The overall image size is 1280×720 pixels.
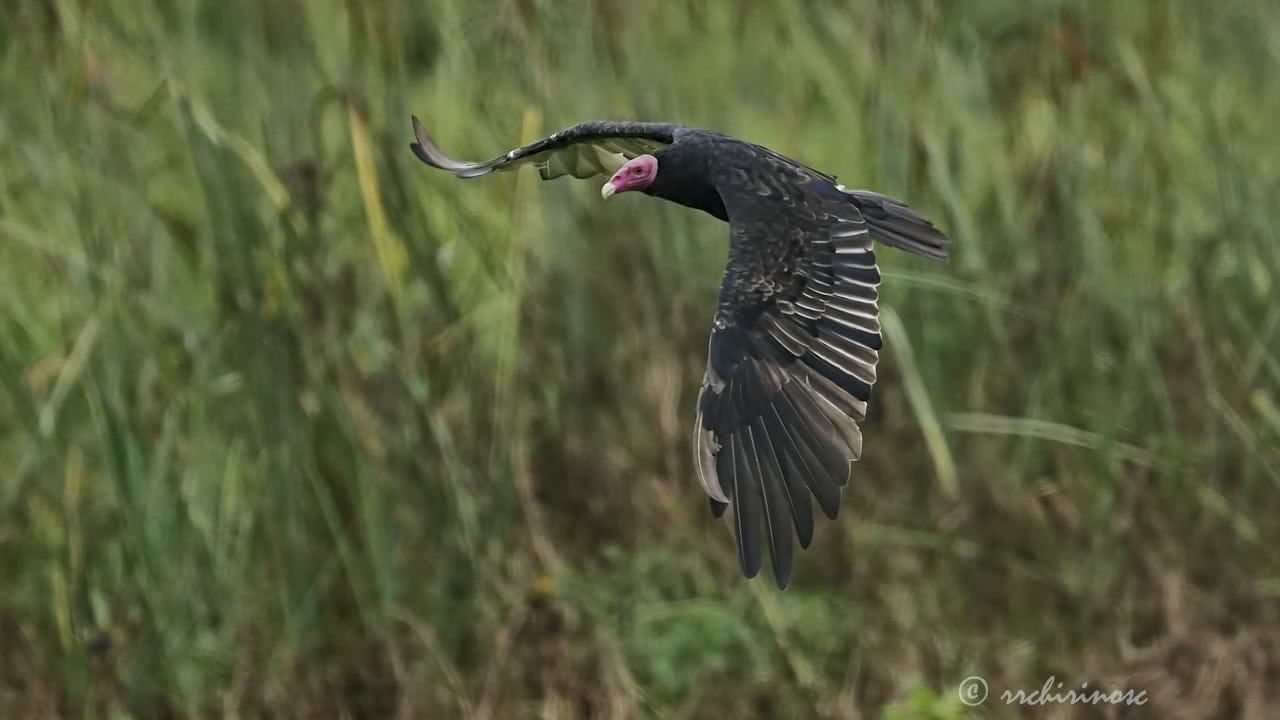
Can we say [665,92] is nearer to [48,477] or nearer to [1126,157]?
[1126,157]

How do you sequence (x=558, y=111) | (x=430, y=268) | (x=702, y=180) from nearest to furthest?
(x=702, y=180)
(x=430, y=268)
(x=558, y=111)

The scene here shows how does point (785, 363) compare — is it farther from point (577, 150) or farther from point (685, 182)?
point (577, 150)

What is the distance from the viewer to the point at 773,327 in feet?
11.1

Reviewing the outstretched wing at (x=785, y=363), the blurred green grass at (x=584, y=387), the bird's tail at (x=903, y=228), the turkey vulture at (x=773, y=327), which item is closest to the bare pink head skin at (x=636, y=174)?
the turkey vulture at (x=773, y=327)

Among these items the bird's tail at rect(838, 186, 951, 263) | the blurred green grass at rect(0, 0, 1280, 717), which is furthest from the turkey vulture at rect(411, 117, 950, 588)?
the blurred green grass at rect(0, 0, 1280, 717)

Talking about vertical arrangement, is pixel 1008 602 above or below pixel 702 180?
below

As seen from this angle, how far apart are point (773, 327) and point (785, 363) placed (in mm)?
70

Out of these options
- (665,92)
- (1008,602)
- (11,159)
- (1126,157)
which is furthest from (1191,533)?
(11,159)

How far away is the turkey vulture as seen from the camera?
3125mm

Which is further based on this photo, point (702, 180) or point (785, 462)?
point (702, 180)

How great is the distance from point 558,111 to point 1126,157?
1429 mm

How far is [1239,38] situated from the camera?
16.5 feet

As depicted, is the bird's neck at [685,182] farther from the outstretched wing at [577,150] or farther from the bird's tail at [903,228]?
the bird's tail at [903,228]

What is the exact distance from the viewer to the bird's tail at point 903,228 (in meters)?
4.09
